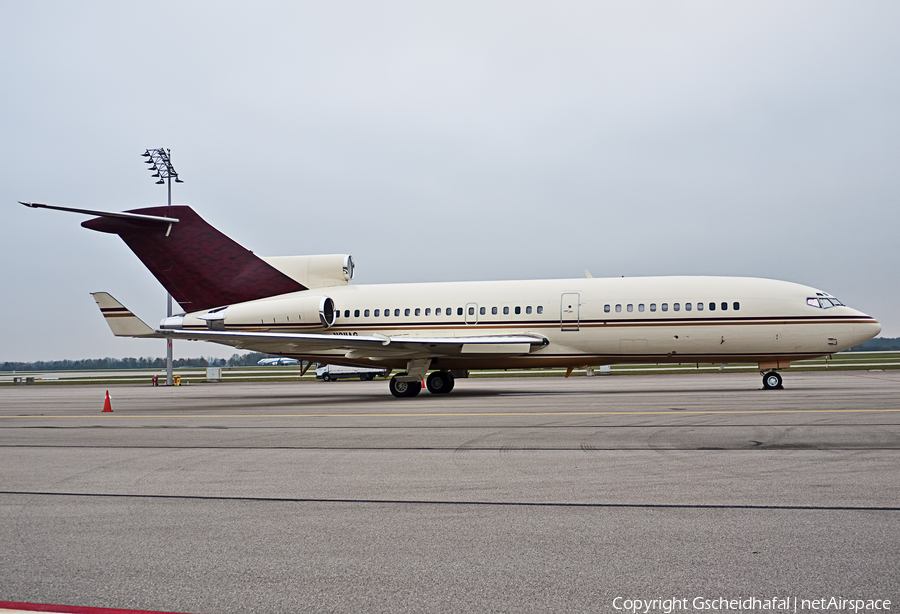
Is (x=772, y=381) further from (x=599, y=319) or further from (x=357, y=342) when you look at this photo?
(x=357, y=342)

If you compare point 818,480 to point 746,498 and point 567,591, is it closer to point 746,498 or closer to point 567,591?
point 746,498

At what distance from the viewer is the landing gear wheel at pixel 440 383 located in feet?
79.3

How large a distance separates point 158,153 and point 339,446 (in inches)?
1363

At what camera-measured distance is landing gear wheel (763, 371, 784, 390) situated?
21562 mm

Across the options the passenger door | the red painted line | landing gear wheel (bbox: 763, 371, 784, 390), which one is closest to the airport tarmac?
the red painted line

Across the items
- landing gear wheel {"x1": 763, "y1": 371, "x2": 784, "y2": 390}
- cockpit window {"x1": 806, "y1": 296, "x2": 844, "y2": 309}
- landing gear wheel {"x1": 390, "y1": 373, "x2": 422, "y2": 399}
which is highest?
cockpit window {"x1": 806, "y1": 296, "x2": 844, "y2": 309}

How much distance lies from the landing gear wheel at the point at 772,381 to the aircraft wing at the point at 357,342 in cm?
690

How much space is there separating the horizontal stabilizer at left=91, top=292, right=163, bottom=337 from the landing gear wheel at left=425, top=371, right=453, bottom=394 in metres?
8.92

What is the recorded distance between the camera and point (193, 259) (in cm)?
2492

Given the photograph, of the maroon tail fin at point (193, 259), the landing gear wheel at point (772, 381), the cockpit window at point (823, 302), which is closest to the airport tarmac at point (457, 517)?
the landing gear wheel at point (772, 381)

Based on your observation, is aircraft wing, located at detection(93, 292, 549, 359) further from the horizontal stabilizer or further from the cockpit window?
the cockpit window

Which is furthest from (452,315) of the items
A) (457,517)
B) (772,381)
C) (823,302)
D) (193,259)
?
(457,517)

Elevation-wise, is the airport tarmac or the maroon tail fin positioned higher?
the maroon tail fin

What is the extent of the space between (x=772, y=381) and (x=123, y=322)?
19353mm
